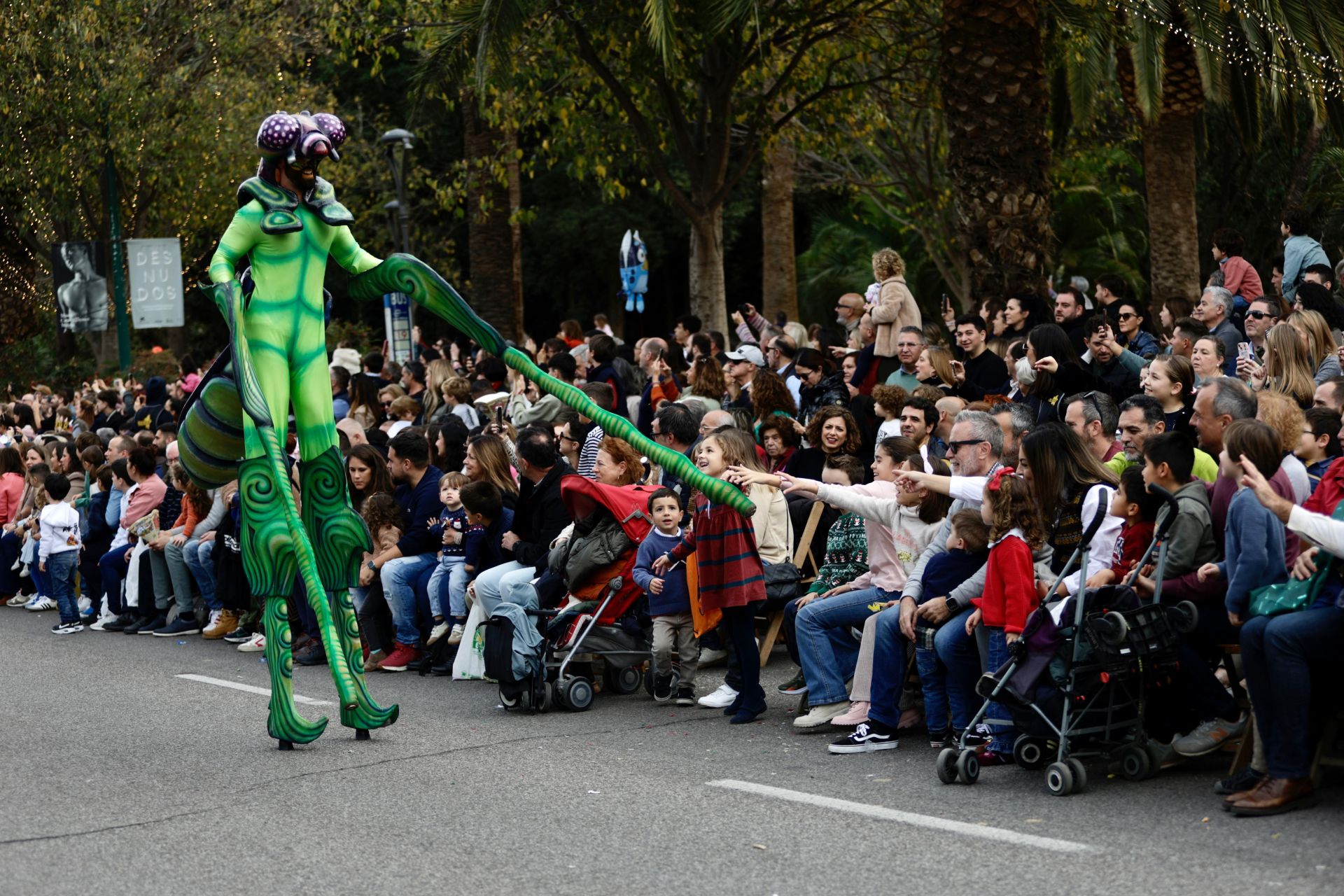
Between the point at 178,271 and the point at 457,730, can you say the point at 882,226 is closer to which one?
the point at 178,271

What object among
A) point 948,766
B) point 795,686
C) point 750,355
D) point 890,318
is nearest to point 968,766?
point 948,766

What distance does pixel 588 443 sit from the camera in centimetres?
1217

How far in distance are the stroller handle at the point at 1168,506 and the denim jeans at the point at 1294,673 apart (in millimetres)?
674

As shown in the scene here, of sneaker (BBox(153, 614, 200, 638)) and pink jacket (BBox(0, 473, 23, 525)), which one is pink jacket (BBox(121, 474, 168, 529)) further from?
pink jacket (BBox(0, 473, 23, 525))

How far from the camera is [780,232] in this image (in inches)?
965

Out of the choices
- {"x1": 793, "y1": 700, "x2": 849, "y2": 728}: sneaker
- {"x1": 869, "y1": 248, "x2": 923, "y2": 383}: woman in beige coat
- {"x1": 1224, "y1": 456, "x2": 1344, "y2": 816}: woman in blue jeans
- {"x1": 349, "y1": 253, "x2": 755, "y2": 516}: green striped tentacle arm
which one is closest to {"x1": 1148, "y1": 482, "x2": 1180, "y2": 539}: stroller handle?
{"x1": 1224, "y1": 456, "x2": 1344, "y2": 816}: woman in blue jeans

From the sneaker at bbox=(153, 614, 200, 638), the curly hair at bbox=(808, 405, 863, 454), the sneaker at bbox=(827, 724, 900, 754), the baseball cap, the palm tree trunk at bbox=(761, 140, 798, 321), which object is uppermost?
the palm tree trunk at bbox=(761, 140, 798, 321)

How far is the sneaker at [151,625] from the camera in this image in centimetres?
1406

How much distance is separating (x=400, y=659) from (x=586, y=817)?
15.7 ft

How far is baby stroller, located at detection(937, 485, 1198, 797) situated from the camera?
22.4ft

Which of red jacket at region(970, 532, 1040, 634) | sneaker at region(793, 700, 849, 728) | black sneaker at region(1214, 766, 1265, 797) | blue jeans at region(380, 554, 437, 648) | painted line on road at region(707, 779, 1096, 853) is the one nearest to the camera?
painted line on road at region(707, 779, 1096, 853)

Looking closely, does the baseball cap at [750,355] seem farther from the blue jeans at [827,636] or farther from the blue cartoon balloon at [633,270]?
the blue cartoon balloon at [633,270]

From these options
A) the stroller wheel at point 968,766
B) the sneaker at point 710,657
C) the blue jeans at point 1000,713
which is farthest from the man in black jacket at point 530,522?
the stroller wheel at point 968,766

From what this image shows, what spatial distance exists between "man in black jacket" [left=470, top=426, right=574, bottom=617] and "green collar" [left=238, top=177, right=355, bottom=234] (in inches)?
Answer: 99.4
